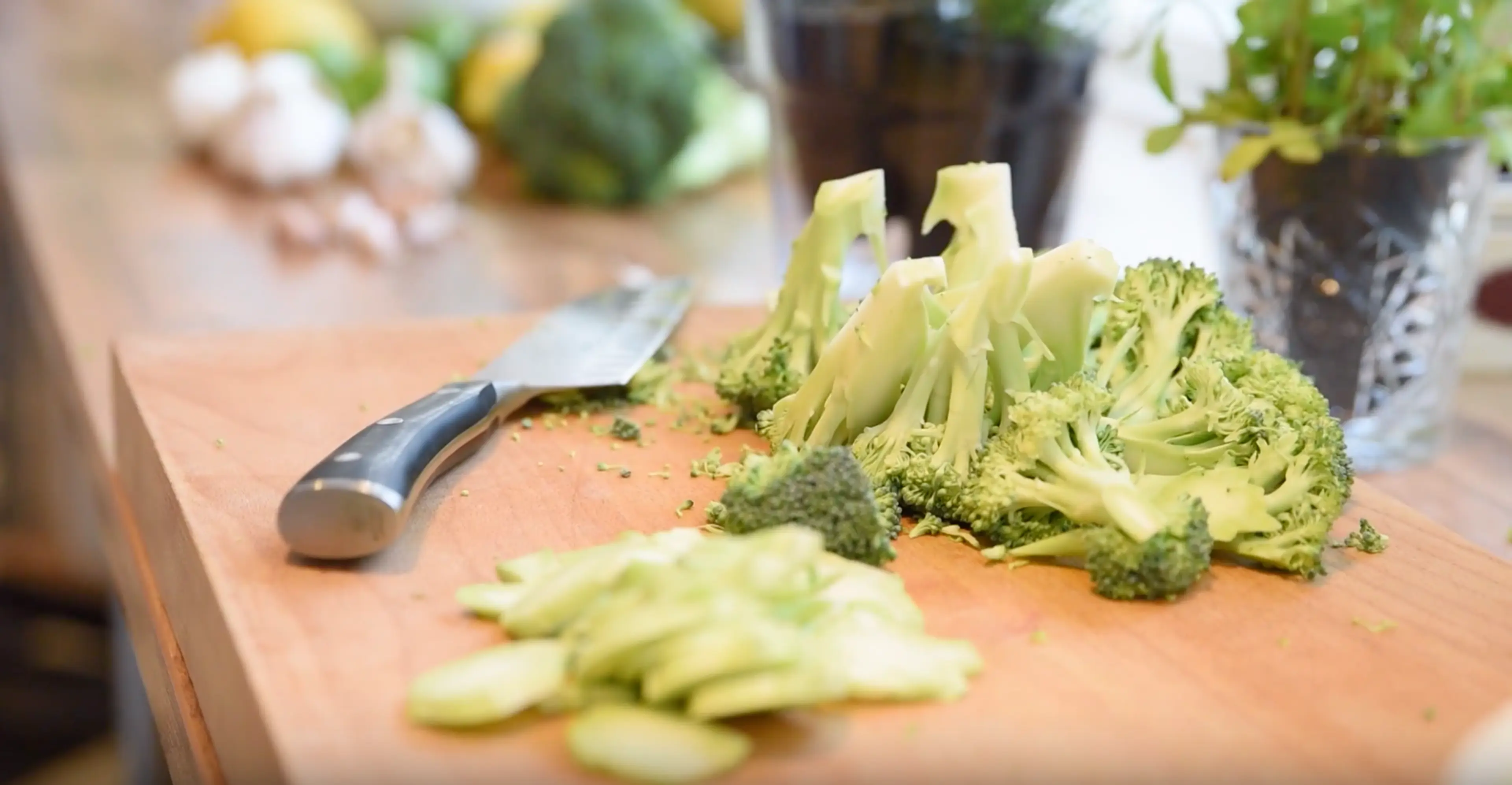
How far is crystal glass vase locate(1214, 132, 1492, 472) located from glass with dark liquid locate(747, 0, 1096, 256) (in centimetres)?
33

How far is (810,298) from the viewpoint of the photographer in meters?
1.06

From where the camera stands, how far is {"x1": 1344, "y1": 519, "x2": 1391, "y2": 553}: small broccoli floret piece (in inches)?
34.9

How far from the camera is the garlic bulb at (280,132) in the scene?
2.18 m

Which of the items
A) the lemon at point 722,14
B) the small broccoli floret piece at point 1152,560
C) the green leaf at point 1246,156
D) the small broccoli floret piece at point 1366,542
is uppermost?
the lemon at point 722,14

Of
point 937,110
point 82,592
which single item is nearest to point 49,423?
point 82,592

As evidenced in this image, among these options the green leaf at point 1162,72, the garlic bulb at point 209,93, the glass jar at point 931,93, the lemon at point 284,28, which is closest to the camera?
the green leaf at point 1162,72

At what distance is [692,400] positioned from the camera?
3.75 feet

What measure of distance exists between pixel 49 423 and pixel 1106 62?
2.08m

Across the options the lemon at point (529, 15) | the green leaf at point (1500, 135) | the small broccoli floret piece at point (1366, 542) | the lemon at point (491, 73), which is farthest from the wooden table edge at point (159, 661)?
the lemon at point (529, 15)

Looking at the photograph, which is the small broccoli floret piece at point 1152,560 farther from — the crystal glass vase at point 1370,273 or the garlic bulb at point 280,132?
the garlic bulb at point 280,132

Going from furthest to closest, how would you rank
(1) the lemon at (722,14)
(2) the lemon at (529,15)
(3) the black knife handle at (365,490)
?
(1) the lemon at (722,14) → (2) the lemon at (529,15) → (3) the black knife handle at (365,490)

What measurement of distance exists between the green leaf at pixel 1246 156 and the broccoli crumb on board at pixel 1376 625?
44cm

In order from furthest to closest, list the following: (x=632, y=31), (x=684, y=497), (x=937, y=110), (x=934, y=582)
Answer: (x=632, y=31), (x=937, y=110), (x=684, y=497), (x=934, y=582)

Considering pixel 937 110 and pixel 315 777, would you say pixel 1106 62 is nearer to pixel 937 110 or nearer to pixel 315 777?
pixel 937 110
